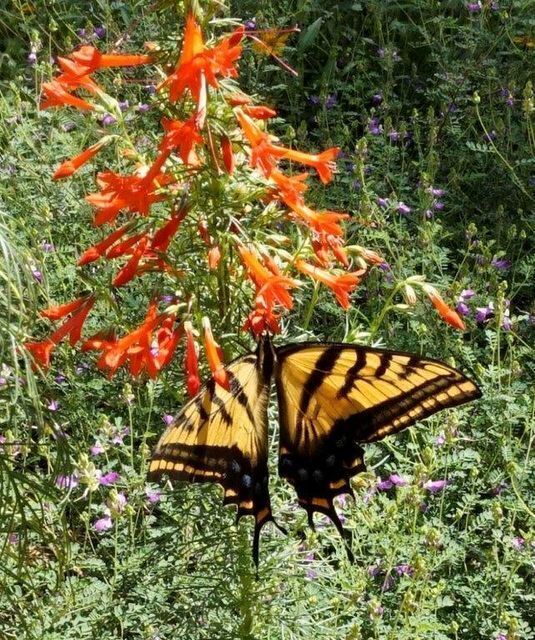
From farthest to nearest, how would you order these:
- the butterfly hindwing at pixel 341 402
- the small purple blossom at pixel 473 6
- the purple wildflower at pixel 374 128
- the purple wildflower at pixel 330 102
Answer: the small purple blossom at pixel 473 6, the purple wildflower at pixel 330 102, the purple wildflower at pixel 374 128, the butterfly hindwing at pixel 341 402

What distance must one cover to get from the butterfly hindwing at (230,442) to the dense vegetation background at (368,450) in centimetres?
22

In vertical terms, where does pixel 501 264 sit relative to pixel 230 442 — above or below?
above

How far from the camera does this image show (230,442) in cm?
212

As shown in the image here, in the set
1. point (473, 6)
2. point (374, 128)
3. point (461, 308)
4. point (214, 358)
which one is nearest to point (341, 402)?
point (214, 358)

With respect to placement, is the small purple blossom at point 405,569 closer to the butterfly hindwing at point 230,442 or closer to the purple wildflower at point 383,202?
the butterfly hindwing at point 230,442

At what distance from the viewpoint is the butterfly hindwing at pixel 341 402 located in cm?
210

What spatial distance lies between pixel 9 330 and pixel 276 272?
0.54 m

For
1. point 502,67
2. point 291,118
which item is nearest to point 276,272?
point 291,118

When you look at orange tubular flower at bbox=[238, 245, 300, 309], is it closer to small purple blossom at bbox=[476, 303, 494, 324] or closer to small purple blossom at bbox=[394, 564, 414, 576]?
small purple blossom at bbox=[394, 564, 414, 576]

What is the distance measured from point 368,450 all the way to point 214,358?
1155 millimetres

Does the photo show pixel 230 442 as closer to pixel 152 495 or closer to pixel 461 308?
pixel 152 495

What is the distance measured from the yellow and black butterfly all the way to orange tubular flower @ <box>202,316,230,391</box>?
14 cm

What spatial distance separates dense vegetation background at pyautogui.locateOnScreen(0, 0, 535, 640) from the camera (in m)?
2.37

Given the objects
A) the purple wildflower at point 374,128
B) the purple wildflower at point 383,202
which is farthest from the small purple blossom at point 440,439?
the purple wildflower at point 374,128
